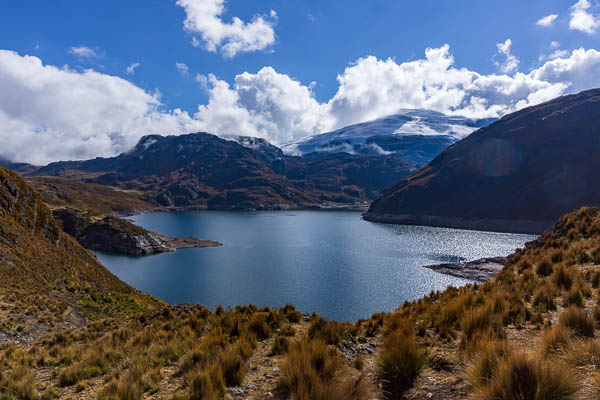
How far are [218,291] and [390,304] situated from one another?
34.3m

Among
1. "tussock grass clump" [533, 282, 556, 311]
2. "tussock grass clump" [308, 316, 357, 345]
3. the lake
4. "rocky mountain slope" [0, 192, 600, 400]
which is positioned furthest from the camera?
the lake

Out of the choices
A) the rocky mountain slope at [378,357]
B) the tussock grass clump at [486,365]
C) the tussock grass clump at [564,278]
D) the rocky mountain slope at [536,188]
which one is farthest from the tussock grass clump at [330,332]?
the rocky mountain slope at [536,188]

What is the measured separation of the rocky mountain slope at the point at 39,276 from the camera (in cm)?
2414

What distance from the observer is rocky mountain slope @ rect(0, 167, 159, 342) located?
24.1 meters

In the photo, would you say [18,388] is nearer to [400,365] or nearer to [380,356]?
[380,356]

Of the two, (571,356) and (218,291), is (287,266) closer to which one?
(218,291)

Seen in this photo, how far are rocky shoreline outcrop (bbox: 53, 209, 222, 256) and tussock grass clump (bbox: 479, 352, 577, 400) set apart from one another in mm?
120652

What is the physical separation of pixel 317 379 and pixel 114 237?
130164 millimetres

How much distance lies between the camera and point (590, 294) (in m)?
9.48

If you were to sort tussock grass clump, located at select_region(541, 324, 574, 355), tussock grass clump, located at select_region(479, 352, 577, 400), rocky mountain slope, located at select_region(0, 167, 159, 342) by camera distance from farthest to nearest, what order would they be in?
rocky mountain slope, located at select_region(0, 167, 159, 342) → tussock grass clump, located at select_region(541, 324, 574, 355) → tussock grass clump, located at select_region(479, 352, 577, 400)

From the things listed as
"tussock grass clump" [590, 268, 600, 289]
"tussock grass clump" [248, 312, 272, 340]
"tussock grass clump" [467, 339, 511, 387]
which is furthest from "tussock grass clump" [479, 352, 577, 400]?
"tussock grass clump" [590, 268, 600, 289]

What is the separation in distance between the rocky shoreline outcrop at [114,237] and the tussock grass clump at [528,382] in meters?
121

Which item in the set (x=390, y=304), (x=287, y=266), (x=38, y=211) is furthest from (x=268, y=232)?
(x=38, y=211)

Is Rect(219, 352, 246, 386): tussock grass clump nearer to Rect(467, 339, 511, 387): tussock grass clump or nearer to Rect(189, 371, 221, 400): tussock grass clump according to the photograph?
Rect(189, 371, 221, 400): tussock grass clump
